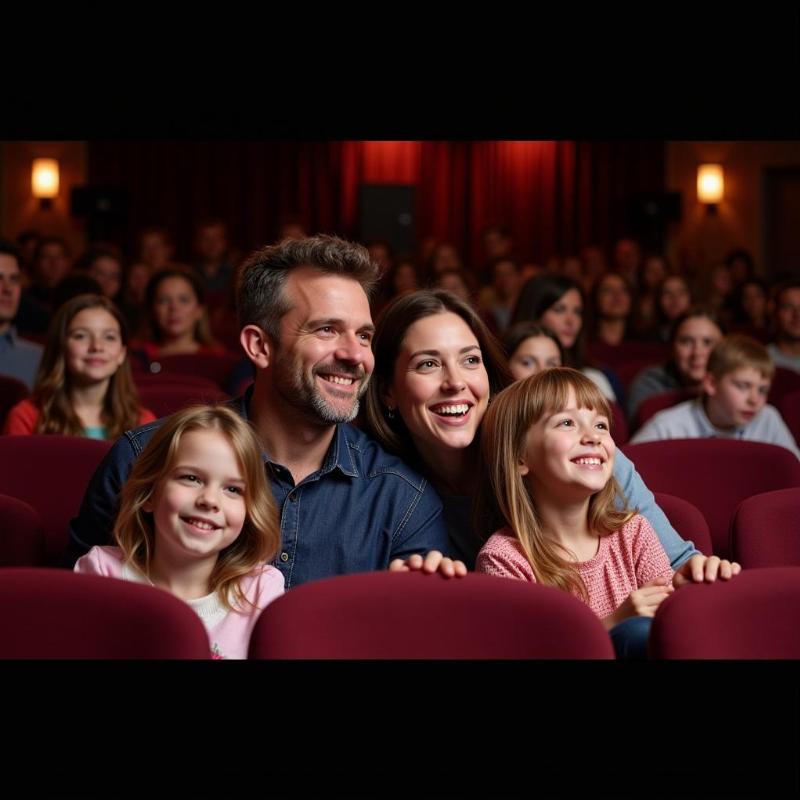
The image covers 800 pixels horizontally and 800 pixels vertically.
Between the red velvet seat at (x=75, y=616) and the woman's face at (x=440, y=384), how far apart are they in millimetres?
933

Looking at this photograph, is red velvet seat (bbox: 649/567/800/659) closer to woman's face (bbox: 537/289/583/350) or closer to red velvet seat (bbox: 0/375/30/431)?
woman's face (bbox: 537/289/583/350)

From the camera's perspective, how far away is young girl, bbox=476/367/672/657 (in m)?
2.36

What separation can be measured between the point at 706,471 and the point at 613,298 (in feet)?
10.3

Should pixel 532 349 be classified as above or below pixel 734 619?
above

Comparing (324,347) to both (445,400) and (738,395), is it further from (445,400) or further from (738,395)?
(738,395)

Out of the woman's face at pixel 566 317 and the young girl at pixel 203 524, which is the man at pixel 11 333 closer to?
the woman's face at pixel 566 317

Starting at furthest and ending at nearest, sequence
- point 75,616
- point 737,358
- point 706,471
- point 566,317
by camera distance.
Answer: point 566,317
point 737,358
point 706,471
point 75,616

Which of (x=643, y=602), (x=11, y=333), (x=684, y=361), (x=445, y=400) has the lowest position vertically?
(x=643, y=602)

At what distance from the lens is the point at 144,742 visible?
1.67 m

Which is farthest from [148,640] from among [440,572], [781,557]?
[781,557]

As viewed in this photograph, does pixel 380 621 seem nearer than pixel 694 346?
Yes

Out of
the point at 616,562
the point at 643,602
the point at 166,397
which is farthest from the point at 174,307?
the point at 643,602

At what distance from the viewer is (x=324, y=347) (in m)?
2.39

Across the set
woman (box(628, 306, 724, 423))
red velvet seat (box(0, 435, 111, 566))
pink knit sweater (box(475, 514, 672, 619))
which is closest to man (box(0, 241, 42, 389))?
red velvet seat (box(0, 435, 111, 566))
